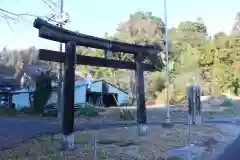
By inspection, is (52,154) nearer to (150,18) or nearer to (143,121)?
(143,121)

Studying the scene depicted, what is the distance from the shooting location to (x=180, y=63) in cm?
4931

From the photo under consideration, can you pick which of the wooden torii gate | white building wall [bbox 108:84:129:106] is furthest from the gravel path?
white building wall [bbox 108:84:129:106]

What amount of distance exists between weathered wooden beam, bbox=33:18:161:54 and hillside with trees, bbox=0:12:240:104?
26.5 metres

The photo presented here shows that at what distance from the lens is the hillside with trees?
155ft

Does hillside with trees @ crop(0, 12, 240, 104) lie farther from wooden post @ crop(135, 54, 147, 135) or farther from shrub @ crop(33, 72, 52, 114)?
wooden post @ crop(135, 54, 147, 135)

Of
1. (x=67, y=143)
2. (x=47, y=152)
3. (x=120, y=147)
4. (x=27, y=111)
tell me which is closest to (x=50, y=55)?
(x=67, y=143)

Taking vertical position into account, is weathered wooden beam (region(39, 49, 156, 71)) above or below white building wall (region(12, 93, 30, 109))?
above

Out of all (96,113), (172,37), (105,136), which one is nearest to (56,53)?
(105,136)

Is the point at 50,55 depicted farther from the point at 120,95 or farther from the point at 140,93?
the point at 120,95

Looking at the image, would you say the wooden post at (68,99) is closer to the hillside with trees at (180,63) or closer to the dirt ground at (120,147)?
the dirt ground at (120,147)

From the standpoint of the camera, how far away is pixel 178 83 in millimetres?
44938

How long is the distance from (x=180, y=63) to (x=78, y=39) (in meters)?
38.6

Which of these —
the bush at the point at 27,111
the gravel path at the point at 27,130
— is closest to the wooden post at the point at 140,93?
the gravel path at the point at 27,130

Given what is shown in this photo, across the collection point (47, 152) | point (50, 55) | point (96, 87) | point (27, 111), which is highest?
point (96, 87)
